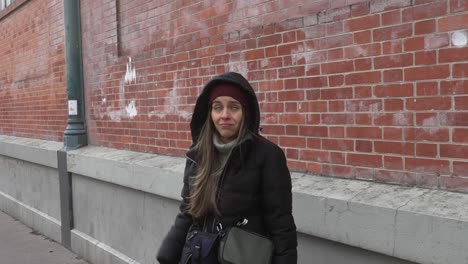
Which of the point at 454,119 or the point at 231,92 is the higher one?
the point at 231,92

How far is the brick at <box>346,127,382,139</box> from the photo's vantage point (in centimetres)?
280

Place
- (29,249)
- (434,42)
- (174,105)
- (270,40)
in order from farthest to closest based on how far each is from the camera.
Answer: (29,249) → (174,105) → (270,40) → (434,42)

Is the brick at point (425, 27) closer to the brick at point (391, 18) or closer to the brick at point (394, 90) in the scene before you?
the brick at point (391, 18)

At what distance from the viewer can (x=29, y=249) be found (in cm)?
645

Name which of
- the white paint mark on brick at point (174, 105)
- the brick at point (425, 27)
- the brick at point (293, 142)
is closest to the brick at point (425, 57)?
the brick at point (425, 27)

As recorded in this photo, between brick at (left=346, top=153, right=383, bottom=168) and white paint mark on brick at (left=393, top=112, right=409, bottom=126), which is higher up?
white paint mark on brick at (left=393, top=112, right=409, bottom=126)

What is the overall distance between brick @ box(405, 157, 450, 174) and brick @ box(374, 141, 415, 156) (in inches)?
1.7

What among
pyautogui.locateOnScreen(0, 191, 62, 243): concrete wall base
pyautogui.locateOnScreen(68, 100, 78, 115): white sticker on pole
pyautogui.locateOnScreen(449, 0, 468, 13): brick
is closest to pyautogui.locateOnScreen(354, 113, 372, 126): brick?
pyautogui.locateOnScreen(449, 0, 468, 13): brick

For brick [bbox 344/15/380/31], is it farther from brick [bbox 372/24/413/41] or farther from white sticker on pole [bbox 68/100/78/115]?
white sticker on pole [bbox 68/100/78/115]

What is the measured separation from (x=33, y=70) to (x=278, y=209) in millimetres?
6681

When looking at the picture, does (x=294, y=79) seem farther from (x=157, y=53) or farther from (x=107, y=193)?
(x=107, y=193)

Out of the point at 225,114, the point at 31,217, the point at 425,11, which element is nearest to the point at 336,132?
the point at 425,11

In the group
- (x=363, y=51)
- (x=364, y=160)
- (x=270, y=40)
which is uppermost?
(x=270, y=40)

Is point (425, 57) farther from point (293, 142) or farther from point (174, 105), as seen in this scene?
point (174, 105)
